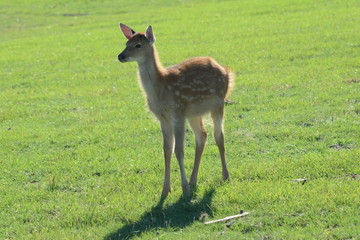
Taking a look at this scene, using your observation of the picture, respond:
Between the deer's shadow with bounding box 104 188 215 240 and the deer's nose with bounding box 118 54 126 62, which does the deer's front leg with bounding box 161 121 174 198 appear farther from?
the deer's nose with bounding box 118 54 126 62

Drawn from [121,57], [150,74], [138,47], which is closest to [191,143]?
[150,74]

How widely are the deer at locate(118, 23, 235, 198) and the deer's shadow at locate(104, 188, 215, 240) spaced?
0.37 metres

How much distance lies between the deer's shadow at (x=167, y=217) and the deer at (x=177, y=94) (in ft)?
1.20

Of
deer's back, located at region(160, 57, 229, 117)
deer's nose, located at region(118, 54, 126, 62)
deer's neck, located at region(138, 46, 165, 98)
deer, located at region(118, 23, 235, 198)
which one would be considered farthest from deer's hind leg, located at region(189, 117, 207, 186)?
deer's nose, located at region(118, 54, 126, 62)

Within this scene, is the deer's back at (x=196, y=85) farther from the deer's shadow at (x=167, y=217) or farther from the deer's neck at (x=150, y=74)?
the deer's shadow at (x=167, y=217)

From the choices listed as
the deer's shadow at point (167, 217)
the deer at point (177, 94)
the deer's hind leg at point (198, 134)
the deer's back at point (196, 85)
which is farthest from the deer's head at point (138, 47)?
the deer's shadow at point (167, 217)

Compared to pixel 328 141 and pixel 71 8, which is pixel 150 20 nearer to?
pixel 71 8

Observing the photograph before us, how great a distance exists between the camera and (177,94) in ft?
30.7

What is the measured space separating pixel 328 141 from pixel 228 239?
419cm

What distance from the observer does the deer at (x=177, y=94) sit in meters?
9.23

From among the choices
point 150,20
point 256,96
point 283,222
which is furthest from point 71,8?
point 283,222

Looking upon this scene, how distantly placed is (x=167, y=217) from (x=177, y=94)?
6.34 ft

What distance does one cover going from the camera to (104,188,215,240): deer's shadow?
7996 millimetres

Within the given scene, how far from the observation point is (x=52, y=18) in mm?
36812
